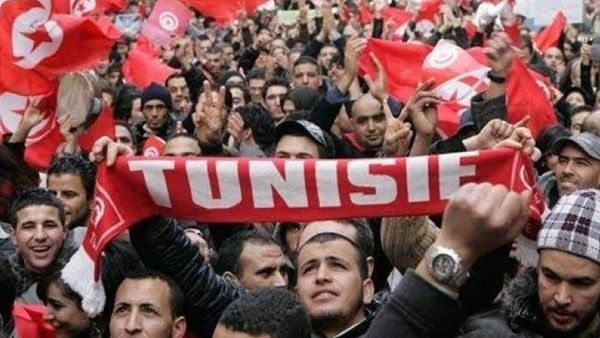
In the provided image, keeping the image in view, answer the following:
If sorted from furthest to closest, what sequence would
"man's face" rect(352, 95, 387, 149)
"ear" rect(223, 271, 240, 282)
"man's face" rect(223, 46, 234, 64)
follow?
"man's face" rect(223, 46, 234, 64)
"man's face" rect(352, 95, 387, 149)
"ear" rect(223, 271, 240, 282)

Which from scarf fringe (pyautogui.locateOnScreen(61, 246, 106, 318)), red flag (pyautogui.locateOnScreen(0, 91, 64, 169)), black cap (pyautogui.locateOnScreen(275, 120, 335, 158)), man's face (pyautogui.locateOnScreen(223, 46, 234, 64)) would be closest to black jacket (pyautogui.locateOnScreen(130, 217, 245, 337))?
scarf fringe (pyautogui.locateOnScreen(61, 246, 106, 318))

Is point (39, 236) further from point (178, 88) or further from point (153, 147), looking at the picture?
point (178, 88)

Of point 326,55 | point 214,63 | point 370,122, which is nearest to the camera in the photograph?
point 370,122

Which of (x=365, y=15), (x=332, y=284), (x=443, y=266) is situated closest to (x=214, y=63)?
(x=365, y=15)

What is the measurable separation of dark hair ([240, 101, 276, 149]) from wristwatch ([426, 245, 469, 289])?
241 inches

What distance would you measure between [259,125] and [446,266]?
20.4 ft

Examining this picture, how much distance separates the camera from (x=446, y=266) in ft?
7.38

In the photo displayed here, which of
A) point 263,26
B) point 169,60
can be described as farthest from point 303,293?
point 263,26

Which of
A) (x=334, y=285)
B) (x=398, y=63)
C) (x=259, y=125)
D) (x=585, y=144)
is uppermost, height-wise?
(x=334, y=285)

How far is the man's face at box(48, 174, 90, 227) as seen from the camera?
5.63 metres

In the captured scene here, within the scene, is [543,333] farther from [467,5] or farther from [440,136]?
[467,5]

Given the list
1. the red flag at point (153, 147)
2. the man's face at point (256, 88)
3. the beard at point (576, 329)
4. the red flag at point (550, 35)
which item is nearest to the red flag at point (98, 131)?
the red flag at point (153, 147)

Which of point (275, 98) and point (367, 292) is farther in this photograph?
point (275, 98)

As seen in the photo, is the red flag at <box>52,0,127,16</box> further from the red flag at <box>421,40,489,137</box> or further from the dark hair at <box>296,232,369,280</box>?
the dark hair at <box>296,232,369,280</box>
